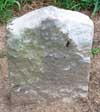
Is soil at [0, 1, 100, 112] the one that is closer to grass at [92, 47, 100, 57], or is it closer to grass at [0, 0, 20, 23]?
grass at [92, 47, 100, 57]

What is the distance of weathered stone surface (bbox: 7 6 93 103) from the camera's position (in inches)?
108

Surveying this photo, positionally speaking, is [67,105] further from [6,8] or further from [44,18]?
[6,8]

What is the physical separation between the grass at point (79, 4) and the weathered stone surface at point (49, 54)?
4.18 feet

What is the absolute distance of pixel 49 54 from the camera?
2.83 metres

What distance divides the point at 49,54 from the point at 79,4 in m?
1.43

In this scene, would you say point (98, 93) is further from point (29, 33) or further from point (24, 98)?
point (29, 33)

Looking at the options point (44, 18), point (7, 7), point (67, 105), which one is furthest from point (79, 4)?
point (44, 18)

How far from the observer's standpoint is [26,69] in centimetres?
290

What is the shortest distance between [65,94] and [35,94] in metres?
0.21

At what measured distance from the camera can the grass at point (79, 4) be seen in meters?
4.09

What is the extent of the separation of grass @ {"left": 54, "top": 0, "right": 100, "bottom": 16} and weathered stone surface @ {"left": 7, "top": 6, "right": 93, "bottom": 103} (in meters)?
1.27

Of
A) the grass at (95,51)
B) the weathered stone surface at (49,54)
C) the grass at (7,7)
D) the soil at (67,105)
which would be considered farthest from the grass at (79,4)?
the weathered stone surface at (49,54)

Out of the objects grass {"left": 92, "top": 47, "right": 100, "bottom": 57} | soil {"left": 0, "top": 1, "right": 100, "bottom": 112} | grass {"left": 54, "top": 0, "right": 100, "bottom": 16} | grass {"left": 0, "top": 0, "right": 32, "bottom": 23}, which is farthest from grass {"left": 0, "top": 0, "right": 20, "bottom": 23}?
grass {"left": 92, "top": 47, "right": 100, "bottom": 57}

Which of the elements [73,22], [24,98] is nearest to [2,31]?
[24,98]
